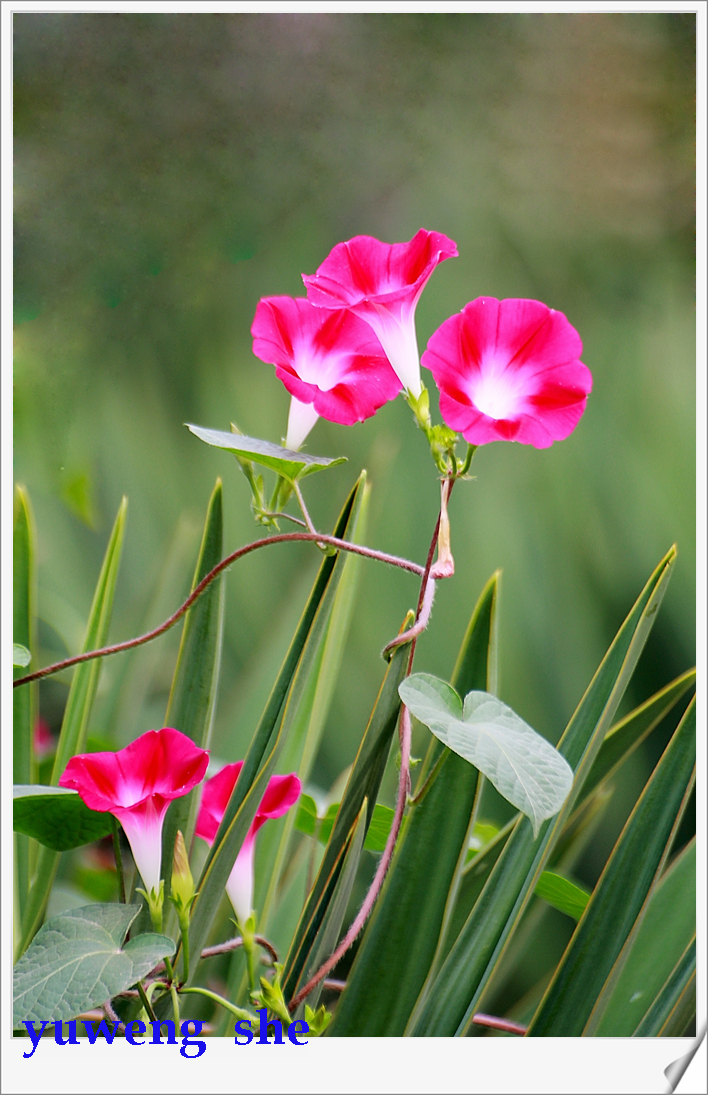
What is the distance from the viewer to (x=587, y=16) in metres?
0.66

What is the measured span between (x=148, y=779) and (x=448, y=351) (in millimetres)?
366

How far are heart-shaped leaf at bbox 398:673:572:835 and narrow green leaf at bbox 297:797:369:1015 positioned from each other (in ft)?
0.37

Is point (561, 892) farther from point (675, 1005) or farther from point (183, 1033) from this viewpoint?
point (183, 1033)

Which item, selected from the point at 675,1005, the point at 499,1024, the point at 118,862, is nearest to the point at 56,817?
the point at 118,862

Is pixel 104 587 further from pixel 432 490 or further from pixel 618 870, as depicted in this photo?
pixel 618 870

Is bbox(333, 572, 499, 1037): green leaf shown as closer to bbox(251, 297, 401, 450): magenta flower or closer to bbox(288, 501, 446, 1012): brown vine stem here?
bbox(288, 501, 446, 1012): brown vine stem

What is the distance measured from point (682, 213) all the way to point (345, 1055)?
0.75 meters

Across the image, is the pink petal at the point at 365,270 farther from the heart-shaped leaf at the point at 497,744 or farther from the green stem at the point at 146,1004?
the green stem at the point at 146,1004

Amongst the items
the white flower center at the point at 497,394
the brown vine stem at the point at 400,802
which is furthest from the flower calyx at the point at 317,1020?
the white flower center at the point at 497,394

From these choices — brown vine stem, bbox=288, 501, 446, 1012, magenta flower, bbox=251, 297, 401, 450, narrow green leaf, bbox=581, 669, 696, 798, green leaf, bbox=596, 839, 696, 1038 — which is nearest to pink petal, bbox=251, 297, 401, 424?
magenta flower, bbox=251, 297, 401, 450

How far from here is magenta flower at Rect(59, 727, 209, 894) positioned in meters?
0.54

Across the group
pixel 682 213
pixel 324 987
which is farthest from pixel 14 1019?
pixel 682 213

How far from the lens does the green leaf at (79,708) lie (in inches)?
24.8

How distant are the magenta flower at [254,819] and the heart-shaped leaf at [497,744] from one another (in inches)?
6.1
